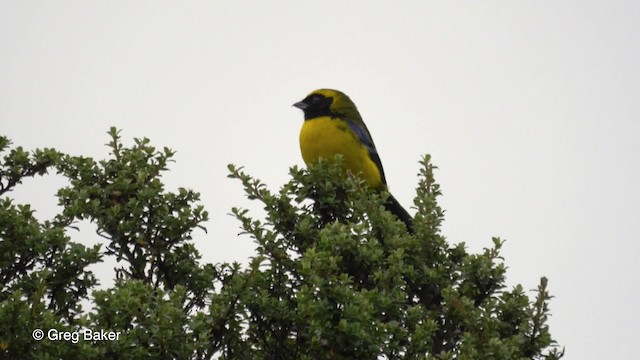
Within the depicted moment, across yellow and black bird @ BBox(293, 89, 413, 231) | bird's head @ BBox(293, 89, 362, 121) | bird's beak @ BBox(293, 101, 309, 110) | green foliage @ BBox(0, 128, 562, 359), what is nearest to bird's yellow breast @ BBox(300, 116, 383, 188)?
yellow and black bird @ BBox(293, 89, 413, 231)

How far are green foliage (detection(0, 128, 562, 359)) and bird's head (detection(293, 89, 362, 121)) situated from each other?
8.96ft

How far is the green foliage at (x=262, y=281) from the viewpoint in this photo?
469 cm

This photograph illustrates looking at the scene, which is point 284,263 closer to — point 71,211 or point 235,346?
point 235,346

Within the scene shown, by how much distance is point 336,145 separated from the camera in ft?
27.3

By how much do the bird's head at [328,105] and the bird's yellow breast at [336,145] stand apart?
0.23m

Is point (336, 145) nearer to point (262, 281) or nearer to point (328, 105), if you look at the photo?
point (328, 105)

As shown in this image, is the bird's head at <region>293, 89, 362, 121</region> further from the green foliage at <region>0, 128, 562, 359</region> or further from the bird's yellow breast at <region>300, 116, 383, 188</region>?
the green foliage at <region>0, 128, 562, 359</region>

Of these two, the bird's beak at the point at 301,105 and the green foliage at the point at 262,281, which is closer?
the green foliage at the point at 262,281

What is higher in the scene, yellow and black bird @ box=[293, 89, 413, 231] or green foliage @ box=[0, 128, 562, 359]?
yellow and black bird @ box=[293, 89, 413, 231]

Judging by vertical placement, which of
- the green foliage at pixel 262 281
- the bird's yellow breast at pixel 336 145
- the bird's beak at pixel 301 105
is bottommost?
the green foliage at pixel 262 281

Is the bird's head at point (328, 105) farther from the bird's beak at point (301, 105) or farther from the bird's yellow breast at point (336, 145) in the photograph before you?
the bird's yellow breast at point (336, 145)

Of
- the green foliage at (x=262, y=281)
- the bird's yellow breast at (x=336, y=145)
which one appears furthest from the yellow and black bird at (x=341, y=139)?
the green foliage at (x=262, y=281)

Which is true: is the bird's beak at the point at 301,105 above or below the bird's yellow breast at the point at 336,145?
above

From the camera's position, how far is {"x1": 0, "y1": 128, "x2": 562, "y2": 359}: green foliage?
4.69 metres
